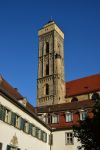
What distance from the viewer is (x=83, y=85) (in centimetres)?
7144

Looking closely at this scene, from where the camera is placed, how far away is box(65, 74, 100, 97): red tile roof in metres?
68.2

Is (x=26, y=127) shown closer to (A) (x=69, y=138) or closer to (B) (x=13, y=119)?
(B) (x=13, y=119)

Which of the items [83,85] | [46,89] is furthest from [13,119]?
[46,89]

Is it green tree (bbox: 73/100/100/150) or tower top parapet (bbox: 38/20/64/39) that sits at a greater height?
tower top parapet (bbox: 38/20/64/39)

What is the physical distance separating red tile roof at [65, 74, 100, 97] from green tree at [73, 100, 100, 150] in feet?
139

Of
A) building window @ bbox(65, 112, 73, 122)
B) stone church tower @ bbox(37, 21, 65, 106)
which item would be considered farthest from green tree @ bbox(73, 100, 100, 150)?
stone church tower @ bbox(37, 21, 65, 106)

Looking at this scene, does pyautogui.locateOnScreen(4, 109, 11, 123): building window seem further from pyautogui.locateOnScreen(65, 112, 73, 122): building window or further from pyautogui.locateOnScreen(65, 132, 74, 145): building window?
pyautogui.locateOnScreen(65, 112, 73, 122): building window

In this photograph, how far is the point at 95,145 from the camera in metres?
22.9

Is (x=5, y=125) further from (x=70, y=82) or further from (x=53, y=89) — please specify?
(x=70, y=82)

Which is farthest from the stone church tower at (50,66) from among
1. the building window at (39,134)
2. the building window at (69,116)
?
the building window at (39,134)

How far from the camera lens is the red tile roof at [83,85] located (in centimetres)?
6819

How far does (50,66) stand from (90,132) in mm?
52720

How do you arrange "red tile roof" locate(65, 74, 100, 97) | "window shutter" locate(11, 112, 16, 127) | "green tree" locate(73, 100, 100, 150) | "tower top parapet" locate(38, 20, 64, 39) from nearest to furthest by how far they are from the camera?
"green tree" locate(73, 100, 100, 150) → "window shutter" locate(11, 112, 16, 127) → "red tile roof" locate(65, 74, 100, 97) → "tower top parapet" locate(38, 20, 64, 39)

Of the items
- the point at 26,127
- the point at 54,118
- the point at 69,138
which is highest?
the point at 54,118
